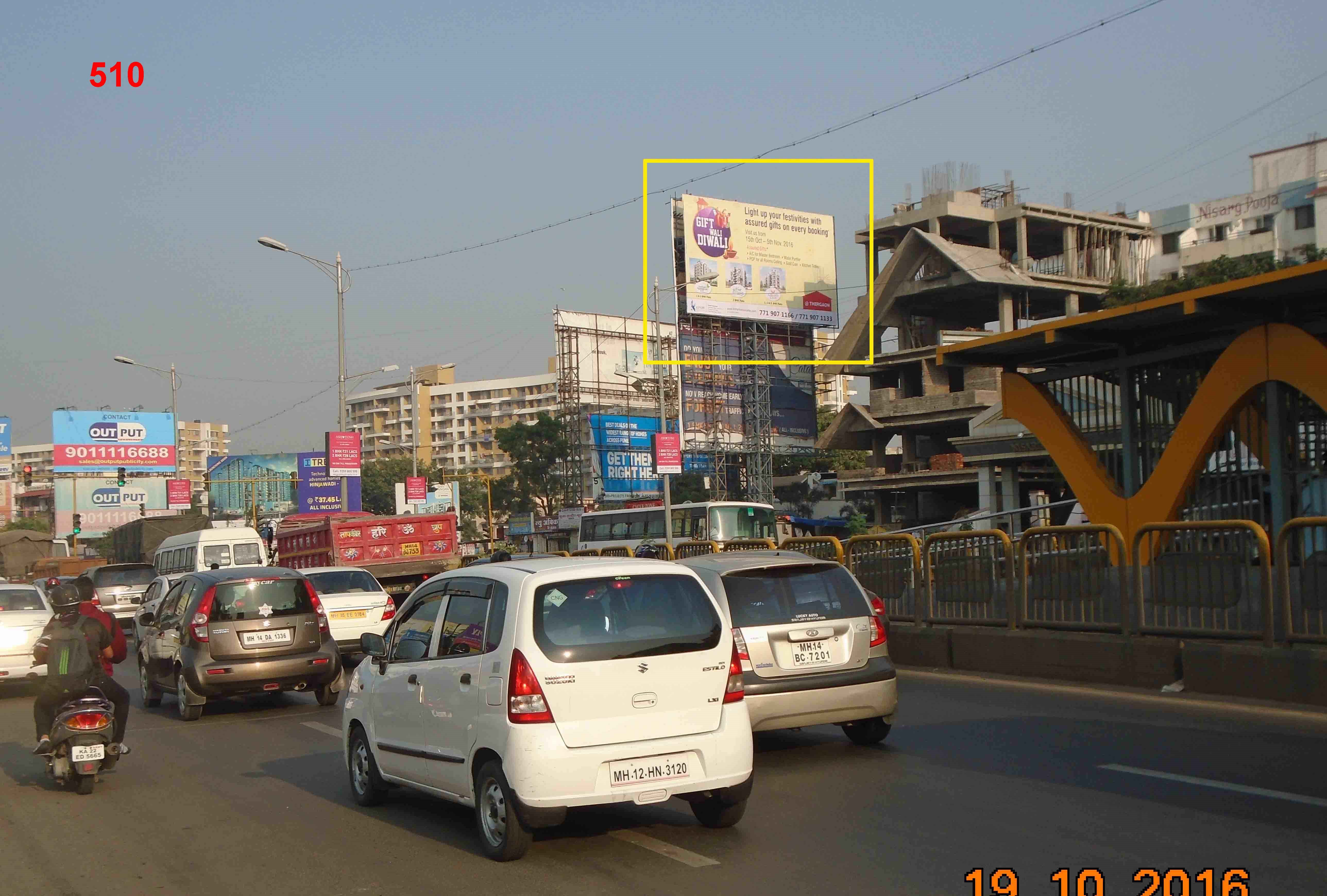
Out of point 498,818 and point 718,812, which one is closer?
point 498,818

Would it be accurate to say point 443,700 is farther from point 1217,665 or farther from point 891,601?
point 891,601

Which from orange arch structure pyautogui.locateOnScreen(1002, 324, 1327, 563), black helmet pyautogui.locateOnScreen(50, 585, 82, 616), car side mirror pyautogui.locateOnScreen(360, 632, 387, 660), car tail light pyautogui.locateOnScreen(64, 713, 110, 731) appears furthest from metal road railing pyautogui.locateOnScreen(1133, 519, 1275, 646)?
black helmet pyautogui.locateOnScreen(50, 585, 82, 616)

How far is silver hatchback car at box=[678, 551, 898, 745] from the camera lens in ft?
30.3

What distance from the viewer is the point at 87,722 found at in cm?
941

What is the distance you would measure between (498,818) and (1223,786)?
4.49m

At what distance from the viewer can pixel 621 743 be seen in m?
6.54

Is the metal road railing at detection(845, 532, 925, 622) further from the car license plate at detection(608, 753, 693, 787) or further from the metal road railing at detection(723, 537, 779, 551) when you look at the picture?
the car license plate at detection(608, 753, 693, 787)

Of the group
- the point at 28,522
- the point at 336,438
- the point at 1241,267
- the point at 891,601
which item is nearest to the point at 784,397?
the point at 1241,267

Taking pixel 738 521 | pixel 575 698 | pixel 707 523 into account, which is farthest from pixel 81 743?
pixel 738 521

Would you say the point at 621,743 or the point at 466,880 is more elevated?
the point at 621,743

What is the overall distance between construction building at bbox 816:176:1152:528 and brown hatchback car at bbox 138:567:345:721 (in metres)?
47.4

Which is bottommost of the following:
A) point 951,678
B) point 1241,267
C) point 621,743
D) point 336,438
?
point 951,678

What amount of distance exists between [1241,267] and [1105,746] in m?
39.7

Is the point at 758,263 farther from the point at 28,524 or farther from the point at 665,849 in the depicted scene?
the point at 28,524
